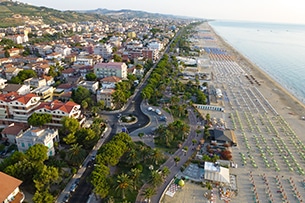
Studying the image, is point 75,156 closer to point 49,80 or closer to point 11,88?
point 11,88

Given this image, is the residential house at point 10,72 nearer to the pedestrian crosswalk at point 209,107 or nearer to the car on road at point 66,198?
the pedestrian crosswalk at point 209,107

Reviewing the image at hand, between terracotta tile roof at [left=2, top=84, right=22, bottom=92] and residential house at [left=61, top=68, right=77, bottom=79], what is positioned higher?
terracotta tile roof at [left=2, top=84, right=22, bottom=92]

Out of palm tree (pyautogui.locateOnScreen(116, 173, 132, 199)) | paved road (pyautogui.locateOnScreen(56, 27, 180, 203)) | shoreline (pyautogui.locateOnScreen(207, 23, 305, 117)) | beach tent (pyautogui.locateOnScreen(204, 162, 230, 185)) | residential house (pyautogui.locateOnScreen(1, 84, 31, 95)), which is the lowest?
paved road (pyautogui.locateOnScreen(56, 27, 180, 203))

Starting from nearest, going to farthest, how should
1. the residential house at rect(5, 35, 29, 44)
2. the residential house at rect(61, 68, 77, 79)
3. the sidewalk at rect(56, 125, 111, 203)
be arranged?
the sidewalk at rect(56, 125, 111, 203)
the residential house at rect(61, 68, 77, 79)
the residential house at rect(5, 35, 29, 44)

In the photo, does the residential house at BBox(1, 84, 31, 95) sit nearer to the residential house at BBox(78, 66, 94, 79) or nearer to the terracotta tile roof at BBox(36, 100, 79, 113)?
the terracotta tile roof at BBox(36, 100, 79, 113)

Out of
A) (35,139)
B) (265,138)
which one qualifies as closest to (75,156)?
(35,139)

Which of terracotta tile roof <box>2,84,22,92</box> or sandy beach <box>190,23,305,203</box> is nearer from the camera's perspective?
sandy beach <box>190,23,305,203</box>

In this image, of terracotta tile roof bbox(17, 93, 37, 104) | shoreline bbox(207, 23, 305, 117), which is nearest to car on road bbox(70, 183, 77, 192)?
terracotta tile roof bbox(17, 93, 37, 104)
